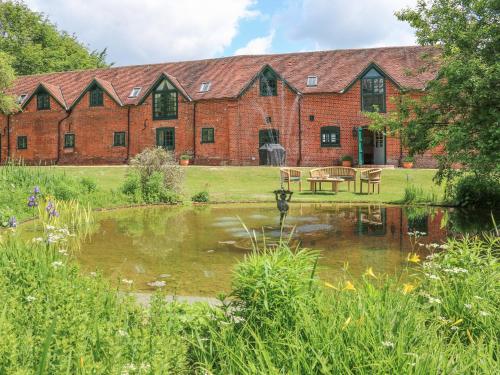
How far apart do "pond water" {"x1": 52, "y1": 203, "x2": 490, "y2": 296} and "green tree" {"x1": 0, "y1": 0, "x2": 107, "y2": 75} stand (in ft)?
137

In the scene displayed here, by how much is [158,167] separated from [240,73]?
21380 millimetres

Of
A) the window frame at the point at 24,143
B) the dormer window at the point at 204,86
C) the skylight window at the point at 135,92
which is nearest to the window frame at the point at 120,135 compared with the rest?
the skylight window at the point at 135,92

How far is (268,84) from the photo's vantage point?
36188 millimetres

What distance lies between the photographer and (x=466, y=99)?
453 inches

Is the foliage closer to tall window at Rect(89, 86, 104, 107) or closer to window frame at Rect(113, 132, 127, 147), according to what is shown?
window frame at Rect(113, 132, 127, 147)

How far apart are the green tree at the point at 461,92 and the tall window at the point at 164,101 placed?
26.2 m

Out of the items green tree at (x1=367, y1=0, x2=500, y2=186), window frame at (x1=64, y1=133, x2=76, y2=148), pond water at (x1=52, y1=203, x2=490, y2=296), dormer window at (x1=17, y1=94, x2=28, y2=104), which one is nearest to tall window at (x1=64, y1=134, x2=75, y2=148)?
window frame at (x1=64, y1=133, x2=76, y2=148)

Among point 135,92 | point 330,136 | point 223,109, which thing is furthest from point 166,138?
point 330,136

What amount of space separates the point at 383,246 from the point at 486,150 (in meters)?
3.13

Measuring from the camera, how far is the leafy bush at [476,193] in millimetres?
15023

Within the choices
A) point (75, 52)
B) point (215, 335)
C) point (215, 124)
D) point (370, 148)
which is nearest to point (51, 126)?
point (215, 124)

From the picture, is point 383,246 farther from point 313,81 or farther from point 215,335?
point 313,81

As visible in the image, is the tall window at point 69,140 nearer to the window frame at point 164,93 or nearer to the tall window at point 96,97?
the tall window at point 96,97

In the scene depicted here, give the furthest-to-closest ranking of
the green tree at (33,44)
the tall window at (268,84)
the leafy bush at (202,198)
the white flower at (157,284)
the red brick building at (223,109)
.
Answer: the green tree at (33,44), the tall window at (268,84), the red brick building at (223,109), the leafy bush at (202,198), the white flower at (157,284)
